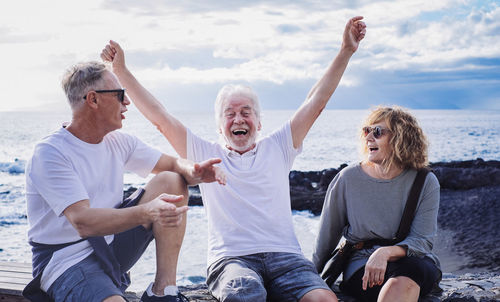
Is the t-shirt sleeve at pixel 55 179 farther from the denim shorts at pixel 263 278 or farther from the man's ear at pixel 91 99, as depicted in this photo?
the denim shorts at pixel 263 278

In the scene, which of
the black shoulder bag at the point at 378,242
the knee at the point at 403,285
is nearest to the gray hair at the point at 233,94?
the black shoulder bag at the point at 378,242

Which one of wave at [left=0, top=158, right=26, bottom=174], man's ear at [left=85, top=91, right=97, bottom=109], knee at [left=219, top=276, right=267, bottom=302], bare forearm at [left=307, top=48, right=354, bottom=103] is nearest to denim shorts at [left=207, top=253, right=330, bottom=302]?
knee at [left=219, top=276, right=267, bottom=302]

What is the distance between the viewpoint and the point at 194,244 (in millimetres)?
12125

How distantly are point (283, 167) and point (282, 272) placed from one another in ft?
2.98

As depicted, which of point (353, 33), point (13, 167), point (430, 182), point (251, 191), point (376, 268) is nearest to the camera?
point (376, 268)

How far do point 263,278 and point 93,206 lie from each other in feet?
4.52

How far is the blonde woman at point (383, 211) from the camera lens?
3658 mm

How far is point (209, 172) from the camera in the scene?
353 cm

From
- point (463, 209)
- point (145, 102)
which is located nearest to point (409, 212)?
point (145, 102)

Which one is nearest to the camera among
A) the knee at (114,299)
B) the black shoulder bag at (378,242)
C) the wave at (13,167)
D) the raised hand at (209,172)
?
the knee at (114,299)

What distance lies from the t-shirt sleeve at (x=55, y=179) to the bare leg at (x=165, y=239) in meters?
0.51

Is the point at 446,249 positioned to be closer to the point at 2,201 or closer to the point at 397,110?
the point at 397,110

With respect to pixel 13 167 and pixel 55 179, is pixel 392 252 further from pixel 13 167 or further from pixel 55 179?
pixel 13 167

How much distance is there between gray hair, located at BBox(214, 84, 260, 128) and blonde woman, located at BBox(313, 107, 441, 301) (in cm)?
95
